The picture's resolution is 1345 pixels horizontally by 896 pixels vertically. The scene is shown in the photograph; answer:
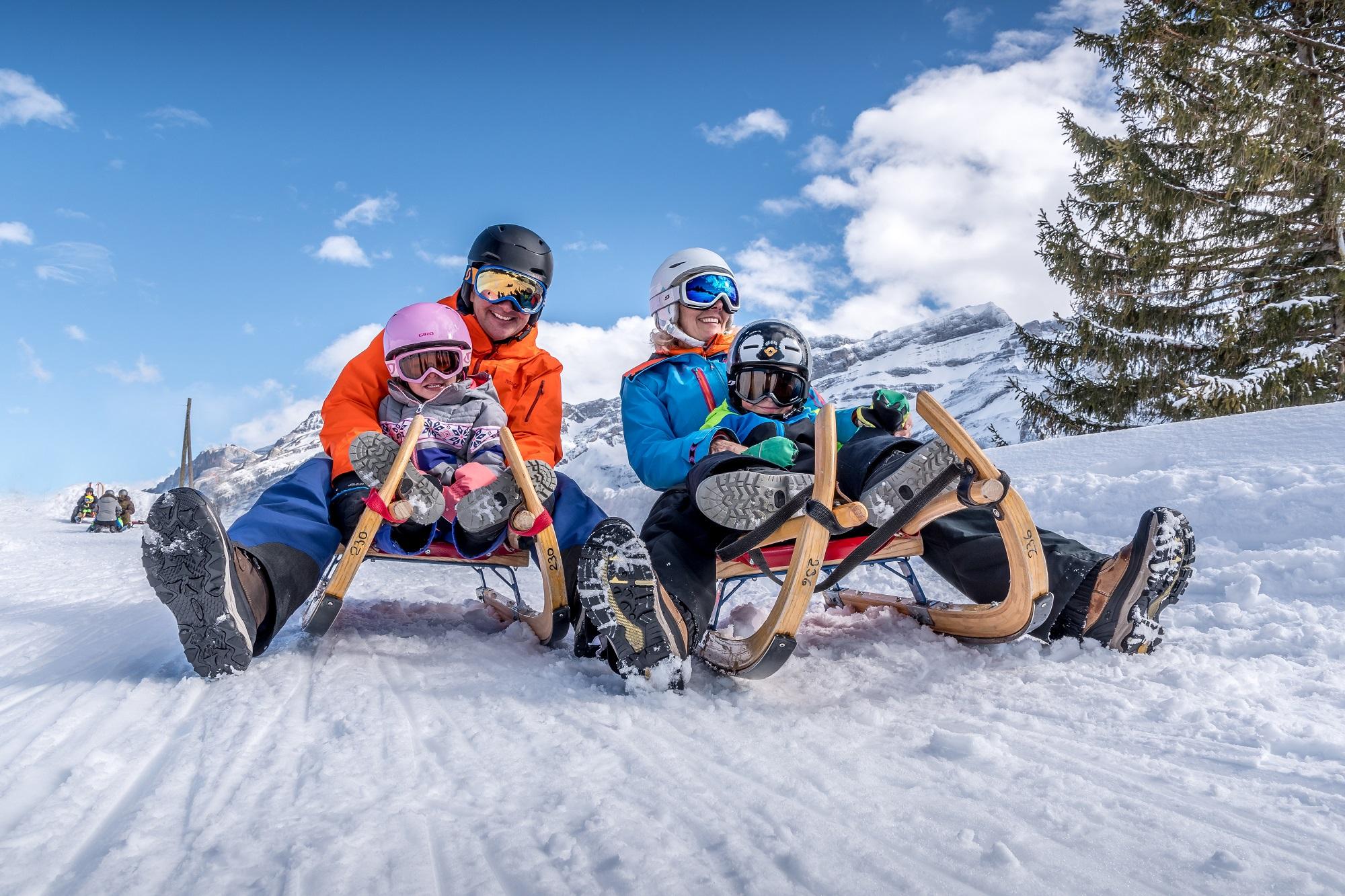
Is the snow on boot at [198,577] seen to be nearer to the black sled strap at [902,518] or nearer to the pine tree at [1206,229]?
the black sled strap at [902,518]

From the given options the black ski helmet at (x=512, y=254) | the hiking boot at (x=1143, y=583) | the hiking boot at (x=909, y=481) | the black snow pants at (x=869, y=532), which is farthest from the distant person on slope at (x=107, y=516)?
the hiking boot at (x=1143, y=583)

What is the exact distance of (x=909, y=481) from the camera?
6.35 ft

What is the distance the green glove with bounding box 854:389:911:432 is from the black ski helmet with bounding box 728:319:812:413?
23cm

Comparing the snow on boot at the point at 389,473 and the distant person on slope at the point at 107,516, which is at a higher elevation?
the snow on boot at the point at 389,473

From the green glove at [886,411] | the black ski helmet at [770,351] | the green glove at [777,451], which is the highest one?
the black ski helmet at [770,351]

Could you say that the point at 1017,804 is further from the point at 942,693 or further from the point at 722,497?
the point at 722,497

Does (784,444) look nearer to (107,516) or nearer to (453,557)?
(453,557)

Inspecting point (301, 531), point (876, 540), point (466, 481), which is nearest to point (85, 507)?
point (301, 531)

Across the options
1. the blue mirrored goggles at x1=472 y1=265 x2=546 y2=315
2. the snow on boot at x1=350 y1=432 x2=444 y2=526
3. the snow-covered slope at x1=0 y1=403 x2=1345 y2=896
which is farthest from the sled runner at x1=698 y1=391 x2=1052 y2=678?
the blue mirrored goggles at x1=472 y1=265 x2=546 y2=315

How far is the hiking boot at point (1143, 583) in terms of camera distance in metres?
2.01

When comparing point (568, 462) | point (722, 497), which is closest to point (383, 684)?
point (722, 497)

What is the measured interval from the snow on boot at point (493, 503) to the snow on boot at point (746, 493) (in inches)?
29.0

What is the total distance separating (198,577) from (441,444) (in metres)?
1.10

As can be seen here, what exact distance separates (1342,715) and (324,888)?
2.03 meters
